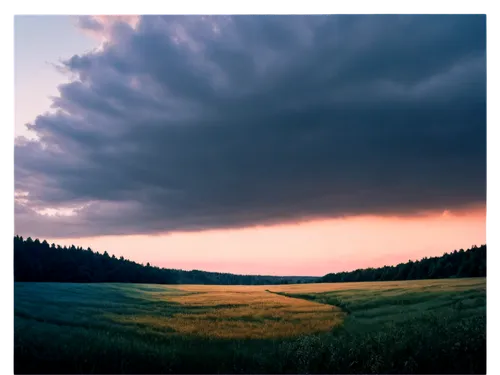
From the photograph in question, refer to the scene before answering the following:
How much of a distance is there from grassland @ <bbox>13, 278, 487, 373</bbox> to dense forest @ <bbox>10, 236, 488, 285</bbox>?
319mm

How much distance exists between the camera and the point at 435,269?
1127 centimetres

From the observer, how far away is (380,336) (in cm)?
1047

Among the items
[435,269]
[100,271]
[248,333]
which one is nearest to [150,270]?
[100,271]

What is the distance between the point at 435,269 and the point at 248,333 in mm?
4780

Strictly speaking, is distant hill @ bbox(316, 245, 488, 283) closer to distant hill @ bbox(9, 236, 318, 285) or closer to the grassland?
the grassland

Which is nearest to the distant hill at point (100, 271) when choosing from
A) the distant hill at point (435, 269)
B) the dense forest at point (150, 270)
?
the dense forest at point (150, 270)

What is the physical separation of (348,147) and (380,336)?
4.40 metres

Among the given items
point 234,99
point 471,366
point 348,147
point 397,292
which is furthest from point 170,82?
point 471,366

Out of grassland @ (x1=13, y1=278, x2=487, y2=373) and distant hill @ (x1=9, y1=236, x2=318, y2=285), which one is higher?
distant hill @ (x1=9, y1=236, x2=318, y2=285)

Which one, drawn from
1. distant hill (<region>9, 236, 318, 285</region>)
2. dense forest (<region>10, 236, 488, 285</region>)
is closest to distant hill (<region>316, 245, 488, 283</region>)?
dense forest (<region>10, 236, 488, 285</region>)

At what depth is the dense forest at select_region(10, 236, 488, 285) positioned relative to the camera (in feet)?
36.0

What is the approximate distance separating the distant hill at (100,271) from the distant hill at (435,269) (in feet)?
4.03

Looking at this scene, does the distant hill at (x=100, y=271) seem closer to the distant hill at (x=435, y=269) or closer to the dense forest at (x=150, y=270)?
the dense forest at (x=150, y=270)

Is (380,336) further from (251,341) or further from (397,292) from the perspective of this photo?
(251,341)
